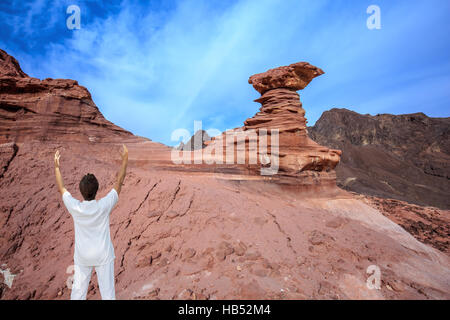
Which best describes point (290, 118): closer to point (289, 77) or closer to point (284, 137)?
point (284, 137)

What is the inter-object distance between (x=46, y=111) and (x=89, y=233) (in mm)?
6504

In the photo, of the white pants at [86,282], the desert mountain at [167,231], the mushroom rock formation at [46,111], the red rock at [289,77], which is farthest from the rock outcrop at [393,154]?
the white pants at [86,282]

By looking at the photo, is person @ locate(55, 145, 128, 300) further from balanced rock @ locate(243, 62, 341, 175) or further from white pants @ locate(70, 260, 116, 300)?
balanced rock @ locate(243, 62, 341, 175)

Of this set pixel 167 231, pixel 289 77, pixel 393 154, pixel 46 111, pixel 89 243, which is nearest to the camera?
pixel 89 243

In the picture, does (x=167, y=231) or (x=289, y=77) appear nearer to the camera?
(x=167, y=231)

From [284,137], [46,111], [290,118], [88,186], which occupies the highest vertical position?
[290,118]

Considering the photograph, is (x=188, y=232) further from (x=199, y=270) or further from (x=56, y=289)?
(x=56, y=289)

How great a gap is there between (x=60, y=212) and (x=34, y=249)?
0.77 m

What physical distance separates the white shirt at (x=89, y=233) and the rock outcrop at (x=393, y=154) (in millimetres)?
28275

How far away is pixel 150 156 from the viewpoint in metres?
7.98

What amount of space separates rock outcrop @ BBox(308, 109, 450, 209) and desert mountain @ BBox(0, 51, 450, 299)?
77.8 ft

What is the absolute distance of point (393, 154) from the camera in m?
42.2

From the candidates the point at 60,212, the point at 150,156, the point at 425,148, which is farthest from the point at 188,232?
the point at 425,148

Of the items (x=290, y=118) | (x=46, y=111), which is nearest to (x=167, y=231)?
(x=46, y=111)
